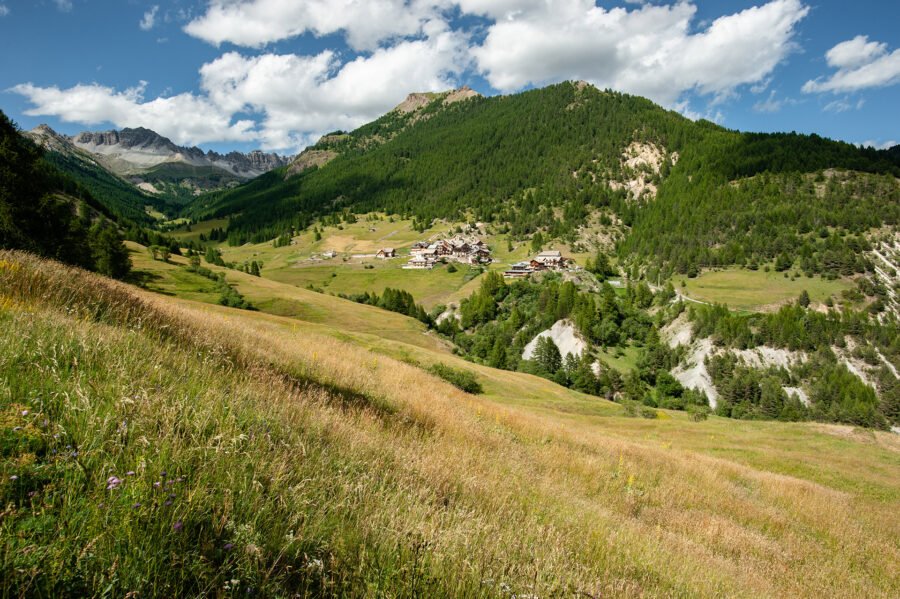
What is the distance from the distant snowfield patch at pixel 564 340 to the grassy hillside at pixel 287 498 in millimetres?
98167

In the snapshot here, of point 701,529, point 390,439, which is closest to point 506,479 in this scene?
point 390,439

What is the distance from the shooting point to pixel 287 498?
3.45 meters

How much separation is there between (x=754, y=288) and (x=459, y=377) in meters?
158

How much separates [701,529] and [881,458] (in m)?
22.4

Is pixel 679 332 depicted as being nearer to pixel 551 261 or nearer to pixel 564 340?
pixel 564 340

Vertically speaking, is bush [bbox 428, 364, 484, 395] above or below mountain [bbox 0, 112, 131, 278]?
below

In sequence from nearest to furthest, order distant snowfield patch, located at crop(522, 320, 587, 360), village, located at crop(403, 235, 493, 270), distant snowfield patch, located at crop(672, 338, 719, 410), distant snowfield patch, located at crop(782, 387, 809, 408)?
1. distant snowfield patch, located at crop(782, 387, 809, 408)
2. distant snowfield patch, located at crop(672, 338, 719, 410)
3. distant snowfield patch, located at crop(522, 320, 587, 360)
4. village, located at crop(403, 235, 493, 270)

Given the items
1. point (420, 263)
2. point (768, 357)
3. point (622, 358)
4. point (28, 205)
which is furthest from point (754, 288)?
point (28, 205)

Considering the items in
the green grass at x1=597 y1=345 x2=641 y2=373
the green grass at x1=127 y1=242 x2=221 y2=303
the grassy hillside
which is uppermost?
the grassy hillside

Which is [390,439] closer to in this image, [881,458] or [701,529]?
[701,529]

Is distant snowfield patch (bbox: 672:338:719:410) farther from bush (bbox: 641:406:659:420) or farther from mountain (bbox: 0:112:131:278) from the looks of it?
mountain (bbox: 0:112:131:278)

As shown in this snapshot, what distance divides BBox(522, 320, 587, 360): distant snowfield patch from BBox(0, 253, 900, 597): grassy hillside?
98.2 meters

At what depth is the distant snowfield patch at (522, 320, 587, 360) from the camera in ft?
351

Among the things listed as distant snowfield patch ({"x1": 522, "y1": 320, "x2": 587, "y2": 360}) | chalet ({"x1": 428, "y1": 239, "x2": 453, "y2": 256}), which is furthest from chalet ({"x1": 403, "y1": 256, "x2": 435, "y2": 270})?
distant snowfield patch ({"x1": 522, "y1": 320, "x2": 587, "y2": 360})
